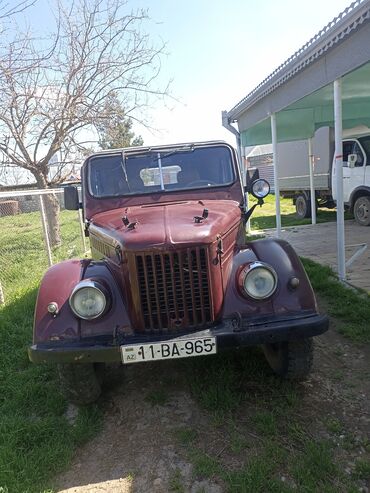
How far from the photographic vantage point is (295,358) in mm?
3125

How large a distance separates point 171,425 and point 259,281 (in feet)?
3.87

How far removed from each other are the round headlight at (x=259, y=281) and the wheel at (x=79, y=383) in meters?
1.29

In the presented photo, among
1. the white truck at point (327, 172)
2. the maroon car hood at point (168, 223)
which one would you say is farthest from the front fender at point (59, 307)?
the white truck at point (327, 172)

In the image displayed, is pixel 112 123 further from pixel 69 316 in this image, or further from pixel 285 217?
pixel 69 316

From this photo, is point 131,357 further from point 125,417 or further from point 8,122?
point 8,122

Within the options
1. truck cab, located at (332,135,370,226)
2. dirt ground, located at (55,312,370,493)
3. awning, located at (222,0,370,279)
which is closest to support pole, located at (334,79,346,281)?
awning, located at (222,0,370,279)

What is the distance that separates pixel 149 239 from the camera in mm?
2727

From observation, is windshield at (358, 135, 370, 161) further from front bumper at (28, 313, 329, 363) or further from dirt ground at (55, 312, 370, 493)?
front bumper at (28, 313, 329, 363)

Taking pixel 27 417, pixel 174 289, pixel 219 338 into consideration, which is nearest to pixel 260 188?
pixel 174 289

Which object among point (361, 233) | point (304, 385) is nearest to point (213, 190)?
point (304, 385)

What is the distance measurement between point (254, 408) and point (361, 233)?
741 cm

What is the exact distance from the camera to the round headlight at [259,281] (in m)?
2.89

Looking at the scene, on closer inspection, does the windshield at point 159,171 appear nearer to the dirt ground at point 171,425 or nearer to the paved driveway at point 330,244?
the dirt ground at point 171,425

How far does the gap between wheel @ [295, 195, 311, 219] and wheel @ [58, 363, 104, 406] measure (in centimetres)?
1128
